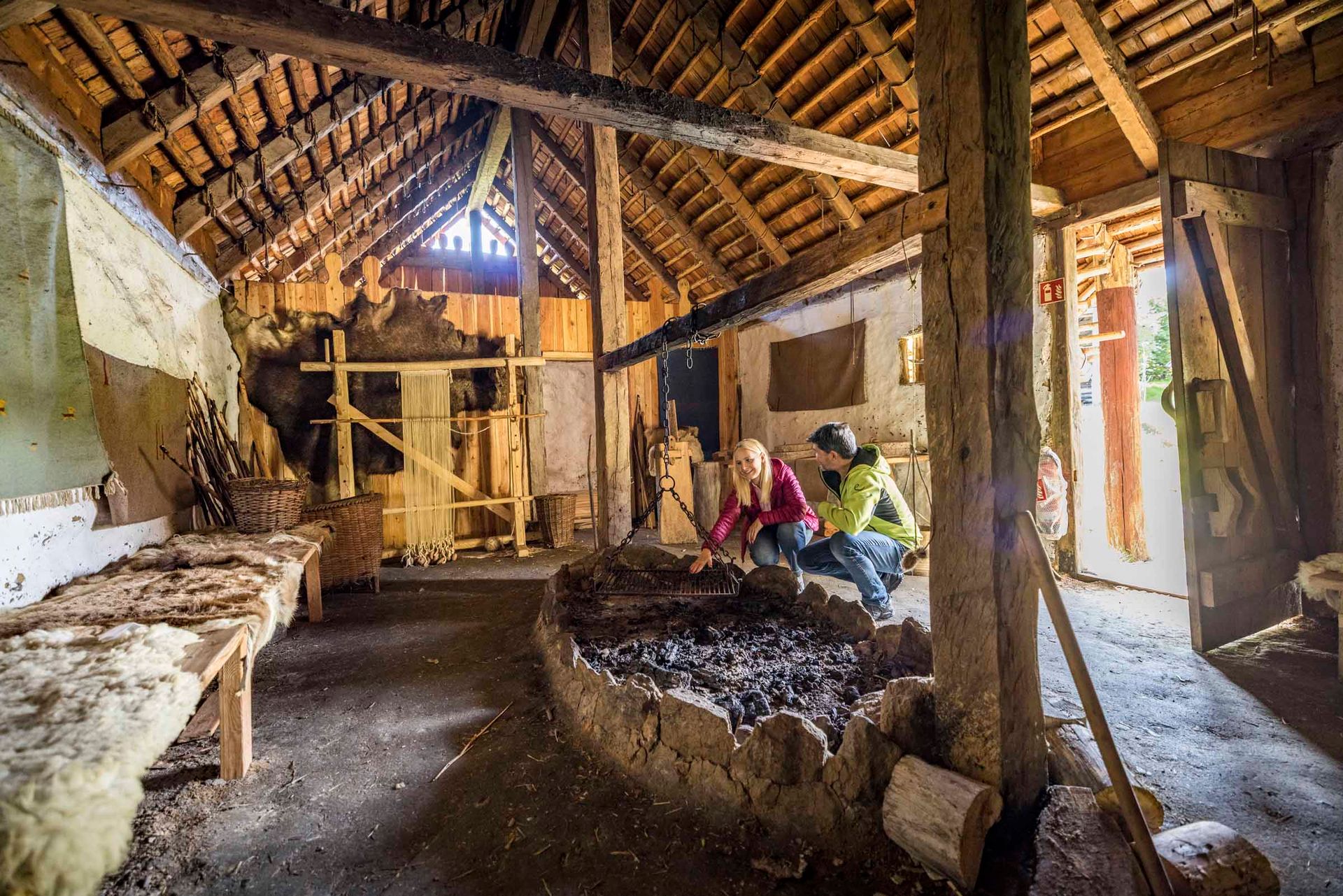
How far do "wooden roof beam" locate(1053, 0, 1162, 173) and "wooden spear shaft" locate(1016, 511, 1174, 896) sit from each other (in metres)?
3.93

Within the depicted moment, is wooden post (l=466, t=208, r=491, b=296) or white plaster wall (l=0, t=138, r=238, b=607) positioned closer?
white plaster wall (l=0, t=138, r=238, b=607)

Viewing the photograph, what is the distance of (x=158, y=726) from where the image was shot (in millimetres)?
1466

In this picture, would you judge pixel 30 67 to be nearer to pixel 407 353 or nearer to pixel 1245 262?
pixel 407 353

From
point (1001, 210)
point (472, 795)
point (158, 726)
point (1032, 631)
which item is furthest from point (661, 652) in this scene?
point (1001, 210)

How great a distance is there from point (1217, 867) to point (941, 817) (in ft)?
1.85

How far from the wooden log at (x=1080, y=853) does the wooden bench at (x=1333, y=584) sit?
2.34 m

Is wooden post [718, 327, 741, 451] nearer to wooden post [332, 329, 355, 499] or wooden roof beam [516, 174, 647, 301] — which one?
wooden roof beam [516, 174, 647, 301]

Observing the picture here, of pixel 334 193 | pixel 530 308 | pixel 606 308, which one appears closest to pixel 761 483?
pixel 606 308

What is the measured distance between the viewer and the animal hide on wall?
252 inches

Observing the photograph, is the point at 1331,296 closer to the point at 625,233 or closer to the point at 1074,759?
the point at 1074,759

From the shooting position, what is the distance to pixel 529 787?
88.0 inches

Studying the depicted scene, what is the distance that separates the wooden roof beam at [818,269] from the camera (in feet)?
6.04

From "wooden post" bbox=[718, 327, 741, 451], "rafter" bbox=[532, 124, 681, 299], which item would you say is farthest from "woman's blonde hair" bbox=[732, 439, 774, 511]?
"rafter" bbox=[532, 124, 681, 299]

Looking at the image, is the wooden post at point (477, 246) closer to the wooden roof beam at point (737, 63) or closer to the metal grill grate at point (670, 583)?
the wooden roof beam at point (737, 63)
